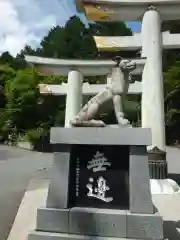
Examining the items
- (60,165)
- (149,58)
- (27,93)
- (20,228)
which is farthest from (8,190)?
(27,93)

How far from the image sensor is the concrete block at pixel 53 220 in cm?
383

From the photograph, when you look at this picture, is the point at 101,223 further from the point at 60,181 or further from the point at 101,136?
the point at 101,136

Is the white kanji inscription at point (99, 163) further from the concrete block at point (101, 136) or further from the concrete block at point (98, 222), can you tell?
the concrete block at point (98, 222)

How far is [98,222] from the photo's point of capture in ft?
12.4

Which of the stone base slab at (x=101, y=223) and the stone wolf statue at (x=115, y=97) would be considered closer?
the stone base slab at (x=101, y=223)

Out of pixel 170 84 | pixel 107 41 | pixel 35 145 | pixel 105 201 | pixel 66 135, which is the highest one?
pixel 170 84

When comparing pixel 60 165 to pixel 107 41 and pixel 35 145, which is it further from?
pixel 35 145

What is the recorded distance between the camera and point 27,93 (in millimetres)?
20891

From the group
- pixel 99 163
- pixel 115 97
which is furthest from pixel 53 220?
pixel 115 97

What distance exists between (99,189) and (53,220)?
71 centimetres

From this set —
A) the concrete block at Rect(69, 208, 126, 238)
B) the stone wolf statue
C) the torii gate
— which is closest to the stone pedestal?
the concrete block at Rect(69, 208, 126, 238)

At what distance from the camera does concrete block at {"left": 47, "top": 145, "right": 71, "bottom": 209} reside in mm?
3947

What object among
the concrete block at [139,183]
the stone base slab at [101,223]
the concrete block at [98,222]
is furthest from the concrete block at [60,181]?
the concrete block at [139,183]

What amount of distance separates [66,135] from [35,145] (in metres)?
16.5
